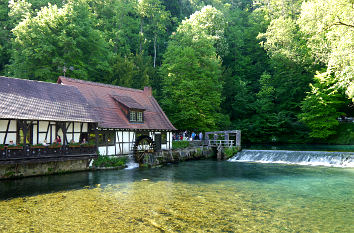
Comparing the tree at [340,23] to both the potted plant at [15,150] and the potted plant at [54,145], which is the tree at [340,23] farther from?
the potted plant at [15,150]

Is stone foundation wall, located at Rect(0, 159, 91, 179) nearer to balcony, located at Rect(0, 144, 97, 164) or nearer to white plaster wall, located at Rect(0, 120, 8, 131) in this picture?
balcony, located at Rect(0, 144, 97, 164)

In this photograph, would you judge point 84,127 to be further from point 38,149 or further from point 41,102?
point 38,149

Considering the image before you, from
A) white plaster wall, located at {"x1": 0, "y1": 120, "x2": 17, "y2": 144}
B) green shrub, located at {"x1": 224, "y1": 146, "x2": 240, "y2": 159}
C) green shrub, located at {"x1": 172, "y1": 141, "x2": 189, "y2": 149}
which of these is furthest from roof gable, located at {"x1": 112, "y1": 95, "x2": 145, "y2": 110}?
green shrub, located at {"x1": 224, "y1": 146, "x2": 240, "y2": 159}

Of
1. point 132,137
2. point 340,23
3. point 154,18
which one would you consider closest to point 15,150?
point 132,137

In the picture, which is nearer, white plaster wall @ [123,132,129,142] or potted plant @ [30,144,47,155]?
potted plant @ [30,144,47,155]

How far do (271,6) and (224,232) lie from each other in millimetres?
55598

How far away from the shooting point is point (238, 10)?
204 feet

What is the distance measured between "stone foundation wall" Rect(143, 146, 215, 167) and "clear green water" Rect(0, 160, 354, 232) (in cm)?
511

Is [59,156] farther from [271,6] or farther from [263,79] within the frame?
[271,6]

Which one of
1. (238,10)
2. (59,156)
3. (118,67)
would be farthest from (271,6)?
(59,156)

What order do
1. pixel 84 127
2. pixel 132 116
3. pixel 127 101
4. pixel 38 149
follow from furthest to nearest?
1. pixel 127 101
2. pixel 132 116
3. pixel 84 127
4. pixel 38 149

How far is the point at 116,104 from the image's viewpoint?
87.6 feet

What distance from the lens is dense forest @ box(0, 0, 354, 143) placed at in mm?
30359

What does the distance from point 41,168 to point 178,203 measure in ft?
36.9
